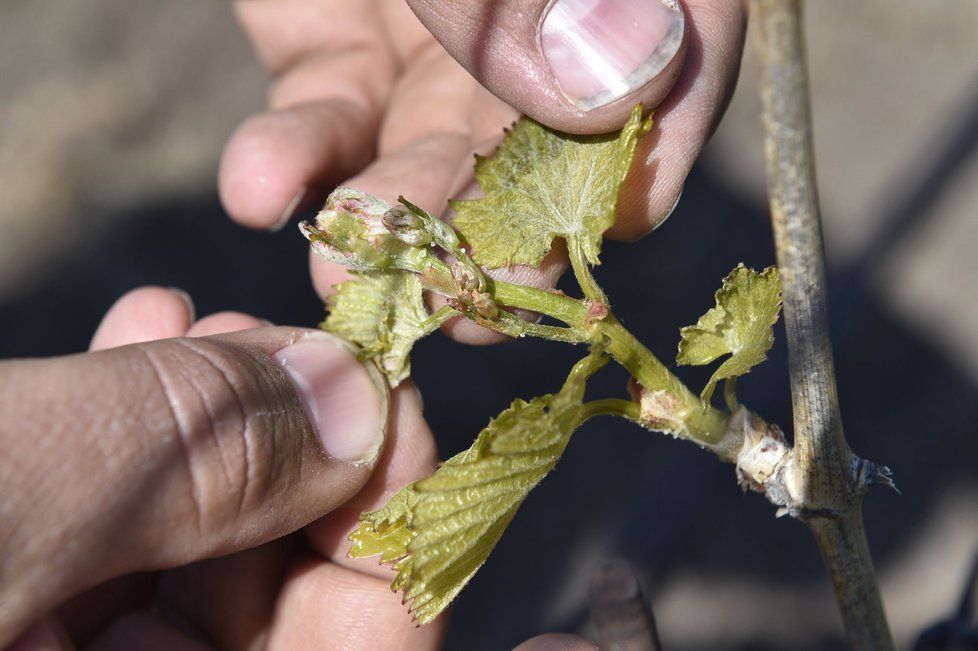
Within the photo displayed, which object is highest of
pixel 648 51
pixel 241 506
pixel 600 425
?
pixel 648 51

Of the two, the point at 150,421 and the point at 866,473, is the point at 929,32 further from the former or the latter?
the point at 150,421

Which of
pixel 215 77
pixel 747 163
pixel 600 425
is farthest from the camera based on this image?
pixel 215 77

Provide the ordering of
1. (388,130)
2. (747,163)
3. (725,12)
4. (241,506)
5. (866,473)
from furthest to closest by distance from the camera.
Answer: (747,163)
(388,130)
(725,12)
(241,506)
(866,473)

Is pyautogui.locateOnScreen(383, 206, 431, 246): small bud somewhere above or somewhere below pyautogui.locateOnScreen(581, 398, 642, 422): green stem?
above

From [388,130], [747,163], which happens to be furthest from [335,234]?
[747,163]

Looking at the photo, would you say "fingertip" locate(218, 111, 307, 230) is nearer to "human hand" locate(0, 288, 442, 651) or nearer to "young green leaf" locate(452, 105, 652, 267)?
"human hand" locate(0, 288, 442, 651)

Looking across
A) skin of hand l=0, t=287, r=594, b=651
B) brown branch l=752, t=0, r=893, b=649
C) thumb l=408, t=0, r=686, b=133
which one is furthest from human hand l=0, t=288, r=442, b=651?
brown branch l=752, t=0, r=893, b=649

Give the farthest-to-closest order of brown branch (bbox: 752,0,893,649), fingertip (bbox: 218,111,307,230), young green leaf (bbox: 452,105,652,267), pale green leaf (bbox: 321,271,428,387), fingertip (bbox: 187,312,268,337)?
fingertip (bbox: 218,111,307,230) < fingertip (bbox: 187,312,268,337) < pale green leaf (bbox: 321,271,428,387) < young green leaf (bbox: 452,105,652,267) < brown branch (bbox: 752,0,893,649)
